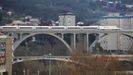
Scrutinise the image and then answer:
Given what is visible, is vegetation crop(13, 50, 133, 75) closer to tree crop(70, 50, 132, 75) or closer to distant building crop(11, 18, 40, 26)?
tree crop(70, 50, 132, 75)

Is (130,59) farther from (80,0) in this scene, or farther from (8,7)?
(80,0)

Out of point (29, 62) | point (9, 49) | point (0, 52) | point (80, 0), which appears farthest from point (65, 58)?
point (80, 0)

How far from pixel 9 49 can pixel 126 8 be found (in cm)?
3615

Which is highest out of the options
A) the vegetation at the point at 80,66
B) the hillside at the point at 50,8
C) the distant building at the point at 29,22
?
the hillside at the point at 50,8

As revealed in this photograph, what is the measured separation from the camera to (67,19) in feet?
155

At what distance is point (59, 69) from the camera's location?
29.2m

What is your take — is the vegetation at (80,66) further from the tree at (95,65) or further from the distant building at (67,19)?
the distant building at (67,19)

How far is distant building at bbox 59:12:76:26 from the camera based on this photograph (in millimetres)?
46094

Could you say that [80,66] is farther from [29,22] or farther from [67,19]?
[67,19]

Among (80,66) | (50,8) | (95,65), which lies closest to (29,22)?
(50,8)

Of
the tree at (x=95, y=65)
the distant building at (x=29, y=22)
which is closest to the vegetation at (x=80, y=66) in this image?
the tree at (x=95, y=65)

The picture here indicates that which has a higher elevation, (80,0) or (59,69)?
(80,0)

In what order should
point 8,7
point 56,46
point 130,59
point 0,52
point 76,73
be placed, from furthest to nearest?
point 8,7 < point 56,46 < point 130,59 < point 76,73 < point 0,52

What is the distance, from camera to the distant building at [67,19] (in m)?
46.1
